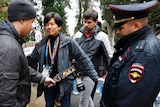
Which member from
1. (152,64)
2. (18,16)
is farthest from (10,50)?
(152,64)

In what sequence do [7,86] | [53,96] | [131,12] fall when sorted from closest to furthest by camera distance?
[7,86]
[131,12]
[53,96]

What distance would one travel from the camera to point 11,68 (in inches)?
77.0

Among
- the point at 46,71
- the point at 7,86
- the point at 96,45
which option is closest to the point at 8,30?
the point at 7,86

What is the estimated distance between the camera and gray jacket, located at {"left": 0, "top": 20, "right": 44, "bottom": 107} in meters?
1.93

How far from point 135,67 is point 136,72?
40 mm

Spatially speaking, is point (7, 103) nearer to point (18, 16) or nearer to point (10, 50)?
point (10, 50)

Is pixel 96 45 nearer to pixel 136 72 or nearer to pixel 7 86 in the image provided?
pixel 136 72

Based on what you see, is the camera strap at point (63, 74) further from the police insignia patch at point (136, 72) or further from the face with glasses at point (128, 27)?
the police insignia patch at point (136, 72)

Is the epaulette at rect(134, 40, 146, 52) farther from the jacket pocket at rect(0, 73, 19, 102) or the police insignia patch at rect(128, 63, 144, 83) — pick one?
the jacket pocket at rect(0, 73, 19, 102)

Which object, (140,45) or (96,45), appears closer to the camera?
(140,45)

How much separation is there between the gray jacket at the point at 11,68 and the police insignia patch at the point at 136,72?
2.89ft

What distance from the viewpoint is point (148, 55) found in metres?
1.94

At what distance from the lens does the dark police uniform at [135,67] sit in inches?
76.5

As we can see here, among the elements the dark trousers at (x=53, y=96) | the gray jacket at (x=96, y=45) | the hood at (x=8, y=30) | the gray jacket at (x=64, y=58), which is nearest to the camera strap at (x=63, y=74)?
the gray jacket at (x=64, y=58)
